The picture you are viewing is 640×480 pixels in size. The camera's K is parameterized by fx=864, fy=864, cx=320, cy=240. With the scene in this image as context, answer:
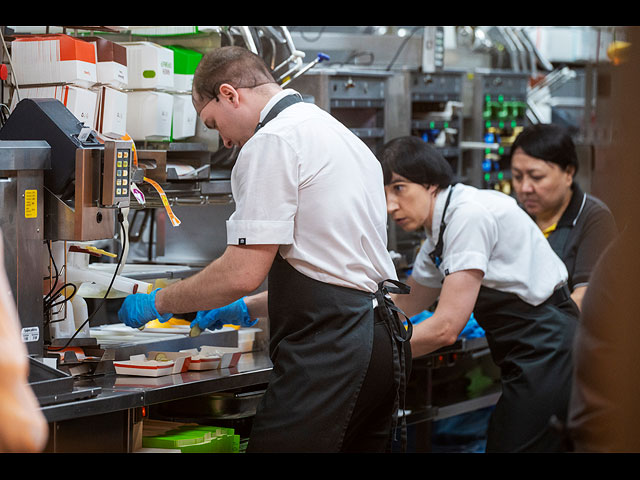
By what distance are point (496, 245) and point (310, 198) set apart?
37.6 inches

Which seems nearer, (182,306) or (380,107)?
(182,306)

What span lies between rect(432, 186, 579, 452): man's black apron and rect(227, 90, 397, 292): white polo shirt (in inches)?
28.3

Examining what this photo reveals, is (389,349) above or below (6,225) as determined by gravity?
below

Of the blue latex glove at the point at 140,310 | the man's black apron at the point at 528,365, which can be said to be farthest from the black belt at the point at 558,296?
the blue latex glove at the point at 140,310

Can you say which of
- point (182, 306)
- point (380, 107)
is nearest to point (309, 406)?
point (182, 306)

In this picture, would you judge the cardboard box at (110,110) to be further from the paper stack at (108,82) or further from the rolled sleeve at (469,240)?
the rolled sleeve at (469,240)

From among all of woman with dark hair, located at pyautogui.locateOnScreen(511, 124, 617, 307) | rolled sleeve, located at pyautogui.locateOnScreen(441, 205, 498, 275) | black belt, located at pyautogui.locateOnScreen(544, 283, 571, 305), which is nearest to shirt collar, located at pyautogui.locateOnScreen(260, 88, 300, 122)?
rolled sleeve, located at pyautogui.locateOnScreen(441, 205, 498, 275)

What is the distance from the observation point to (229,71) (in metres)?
2.25

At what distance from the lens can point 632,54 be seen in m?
0.57

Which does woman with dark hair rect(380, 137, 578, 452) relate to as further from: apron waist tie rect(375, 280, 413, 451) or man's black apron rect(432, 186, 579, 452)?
apron waist tie rect(375, 280, 413, 451)
